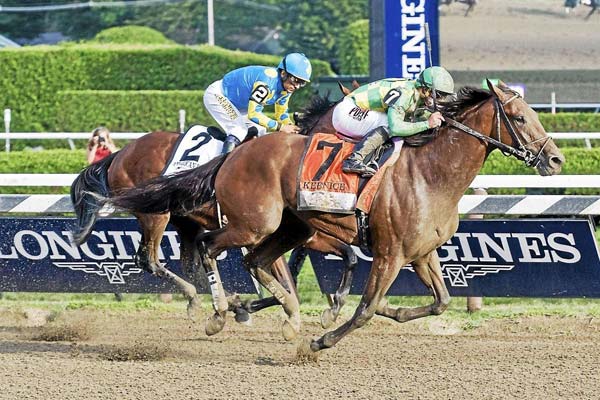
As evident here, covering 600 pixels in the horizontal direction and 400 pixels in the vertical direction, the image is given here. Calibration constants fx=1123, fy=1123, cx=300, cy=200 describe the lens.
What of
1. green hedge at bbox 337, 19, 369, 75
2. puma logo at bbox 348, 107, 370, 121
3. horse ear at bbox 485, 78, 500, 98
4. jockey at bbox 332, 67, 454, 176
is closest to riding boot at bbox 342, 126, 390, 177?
jockey at bbox 332, 67, 454, 176

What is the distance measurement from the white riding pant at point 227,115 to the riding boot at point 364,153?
127cm

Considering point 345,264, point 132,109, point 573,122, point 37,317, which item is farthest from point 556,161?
point 132,109

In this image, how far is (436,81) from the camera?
6223 millimetres

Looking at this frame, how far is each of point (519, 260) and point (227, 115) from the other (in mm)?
2207

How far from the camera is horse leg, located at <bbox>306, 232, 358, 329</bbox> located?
21.5ft

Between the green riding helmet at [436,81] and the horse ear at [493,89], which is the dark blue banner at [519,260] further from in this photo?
the horse ear at [493,89]

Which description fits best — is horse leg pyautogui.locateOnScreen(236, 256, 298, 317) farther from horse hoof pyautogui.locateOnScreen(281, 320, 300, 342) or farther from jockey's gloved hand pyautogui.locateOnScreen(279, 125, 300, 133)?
jockey's gloved hand pyautogui.locateOnScreen(279, 125, 300, 133)

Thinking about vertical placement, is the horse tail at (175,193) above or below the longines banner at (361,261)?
above

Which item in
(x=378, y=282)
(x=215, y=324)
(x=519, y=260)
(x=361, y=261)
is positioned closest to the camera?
(x=378, y=282)

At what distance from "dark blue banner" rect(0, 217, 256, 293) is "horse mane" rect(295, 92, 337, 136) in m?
1.36

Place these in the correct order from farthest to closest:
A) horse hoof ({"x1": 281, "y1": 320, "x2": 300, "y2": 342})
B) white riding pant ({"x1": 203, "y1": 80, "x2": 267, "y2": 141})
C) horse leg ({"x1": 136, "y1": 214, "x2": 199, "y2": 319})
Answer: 1. horse leg ({"x1": 136, "y1": 214, "x2": 199, "y2": 319})
2. white riding pant ({"x1": 203, "y1": 80, "x2": 267, "y2": 141})
3. horse hoof ({"x1": 281, "y1": 320, "x2": 300, "y2": 342})

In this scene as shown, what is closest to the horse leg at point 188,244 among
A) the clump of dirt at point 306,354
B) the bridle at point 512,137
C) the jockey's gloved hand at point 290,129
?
the jockey's gloved hand at point 290,129

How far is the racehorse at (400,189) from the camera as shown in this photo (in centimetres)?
601

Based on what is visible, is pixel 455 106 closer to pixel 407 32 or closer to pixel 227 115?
pixel 227 115
